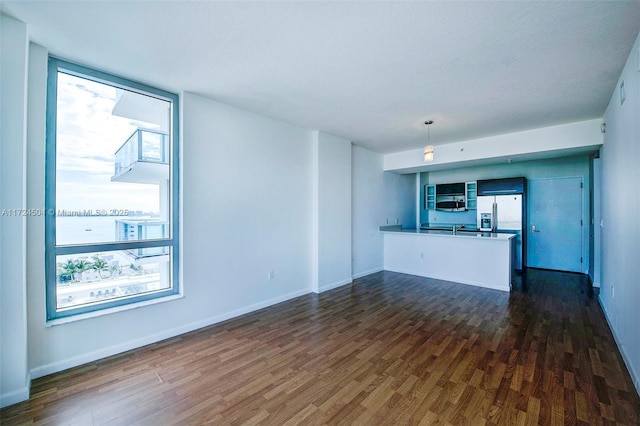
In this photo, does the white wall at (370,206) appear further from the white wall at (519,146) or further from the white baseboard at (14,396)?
the white baseboard at (14,396)

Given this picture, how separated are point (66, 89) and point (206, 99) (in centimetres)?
128

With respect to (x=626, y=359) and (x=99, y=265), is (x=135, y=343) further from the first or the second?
(x=626, y=359)

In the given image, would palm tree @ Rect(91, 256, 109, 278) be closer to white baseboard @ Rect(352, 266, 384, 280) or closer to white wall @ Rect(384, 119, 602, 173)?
white baseboard @ Rect(352, 266, 384, 280)

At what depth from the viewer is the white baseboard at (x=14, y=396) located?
196cm

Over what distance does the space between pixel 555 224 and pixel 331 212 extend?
5086 millimetres

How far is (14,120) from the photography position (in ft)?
6.62

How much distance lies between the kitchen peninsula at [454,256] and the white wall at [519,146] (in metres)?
1.46

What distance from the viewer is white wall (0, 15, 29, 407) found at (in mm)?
1972

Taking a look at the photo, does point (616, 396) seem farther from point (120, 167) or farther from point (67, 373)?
point (120, 167)

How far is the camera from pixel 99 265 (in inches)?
107

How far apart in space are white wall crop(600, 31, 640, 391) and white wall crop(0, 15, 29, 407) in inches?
181

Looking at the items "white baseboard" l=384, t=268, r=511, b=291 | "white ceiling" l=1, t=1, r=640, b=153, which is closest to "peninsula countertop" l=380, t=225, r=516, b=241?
"white baseboard" l=384, t=268, r=511, b=291

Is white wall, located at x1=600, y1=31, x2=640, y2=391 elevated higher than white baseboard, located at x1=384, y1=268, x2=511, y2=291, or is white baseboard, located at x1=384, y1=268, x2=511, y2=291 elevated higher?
white wall, located at x1=600, y1=31, x2=640, y2=391

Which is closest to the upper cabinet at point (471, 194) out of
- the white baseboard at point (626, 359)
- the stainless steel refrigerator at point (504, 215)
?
the stainless steel refrigerator at point (504, 215)
